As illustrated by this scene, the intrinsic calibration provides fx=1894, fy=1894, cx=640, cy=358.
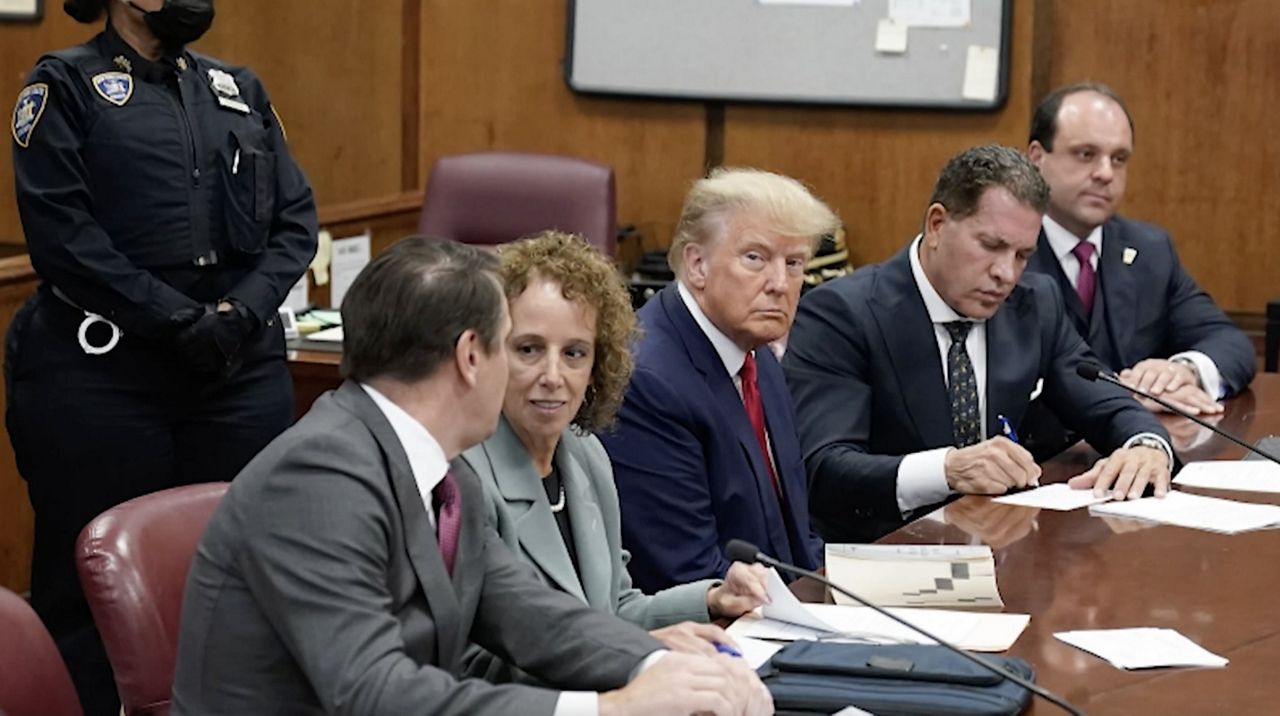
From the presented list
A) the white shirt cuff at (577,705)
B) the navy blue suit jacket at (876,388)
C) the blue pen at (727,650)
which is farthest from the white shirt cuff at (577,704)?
the navy blue suit jacket at (876,388)

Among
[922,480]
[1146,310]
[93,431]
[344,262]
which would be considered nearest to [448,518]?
[922,480]

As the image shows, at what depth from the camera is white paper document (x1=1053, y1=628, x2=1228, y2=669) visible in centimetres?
244

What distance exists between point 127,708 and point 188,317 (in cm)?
131

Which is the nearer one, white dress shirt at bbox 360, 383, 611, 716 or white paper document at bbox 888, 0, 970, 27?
white dress shirt at bbox 360, 383, 611, 716

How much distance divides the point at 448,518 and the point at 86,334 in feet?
5.59

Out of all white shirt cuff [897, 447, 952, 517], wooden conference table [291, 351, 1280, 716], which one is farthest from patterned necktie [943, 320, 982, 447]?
white shirt cuff [897, 447, 952, 517]

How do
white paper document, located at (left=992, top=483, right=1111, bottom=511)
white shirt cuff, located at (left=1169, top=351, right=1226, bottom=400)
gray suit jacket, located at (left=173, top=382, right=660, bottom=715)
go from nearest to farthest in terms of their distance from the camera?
gray suit jacket, located at (left=173, top=382, right=660, bottom=715)
white paper document, located at (left=992, top=483, right=1111, bottom=511)
white shirt cuff, located at (left=1169, top=351, right=1226, bottom=400)

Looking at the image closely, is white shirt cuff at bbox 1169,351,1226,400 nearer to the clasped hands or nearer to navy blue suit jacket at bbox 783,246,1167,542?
navy blue suit jacket at bbox 783,246,1167,542

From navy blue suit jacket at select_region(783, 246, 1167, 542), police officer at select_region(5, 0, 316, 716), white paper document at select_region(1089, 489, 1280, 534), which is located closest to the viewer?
white paper document at select_region(1089, 489, 1280, 534)

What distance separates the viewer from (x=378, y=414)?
2.05 m

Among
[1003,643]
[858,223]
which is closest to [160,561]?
[1003,643]

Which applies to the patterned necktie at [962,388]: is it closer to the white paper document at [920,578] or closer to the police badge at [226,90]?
the white paper document at [920,578]

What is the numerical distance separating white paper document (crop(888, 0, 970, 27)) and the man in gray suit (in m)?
4.04

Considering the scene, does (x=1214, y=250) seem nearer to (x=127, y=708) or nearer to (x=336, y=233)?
(x=336, y=233)
